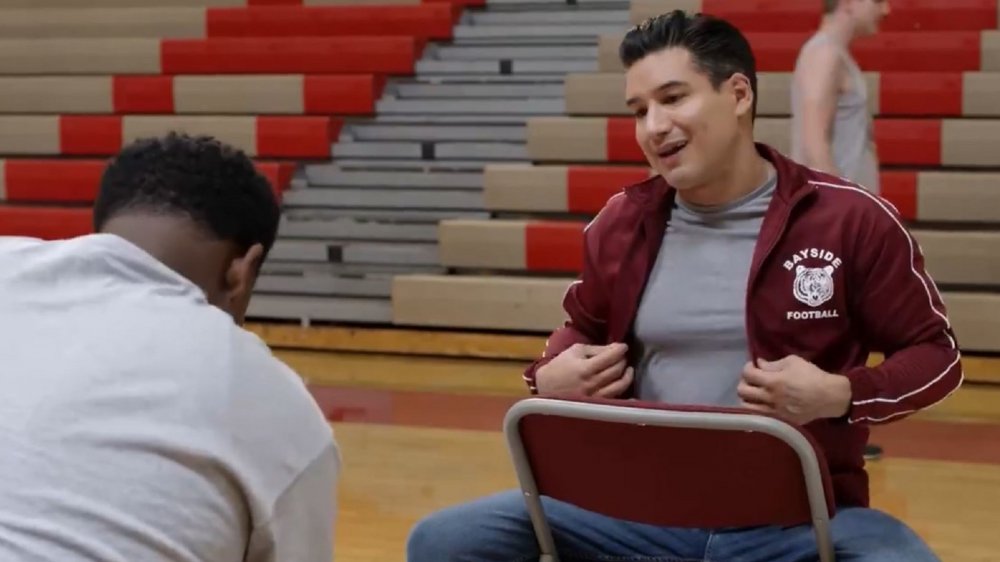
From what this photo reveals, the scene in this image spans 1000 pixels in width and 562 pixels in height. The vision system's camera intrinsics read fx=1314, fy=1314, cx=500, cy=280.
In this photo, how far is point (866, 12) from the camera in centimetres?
350

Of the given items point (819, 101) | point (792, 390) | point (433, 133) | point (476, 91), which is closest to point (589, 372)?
Result: point (792, 390)

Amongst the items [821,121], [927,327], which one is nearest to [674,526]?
[927,327]

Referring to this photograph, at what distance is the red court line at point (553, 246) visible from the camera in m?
5.00

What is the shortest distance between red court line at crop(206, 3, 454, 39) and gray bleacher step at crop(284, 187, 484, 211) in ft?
3.01

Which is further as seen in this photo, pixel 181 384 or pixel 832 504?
pixel 832 504

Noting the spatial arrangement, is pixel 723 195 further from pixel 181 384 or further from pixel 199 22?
pixel 199 22

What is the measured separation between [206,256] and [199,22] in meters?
5.57

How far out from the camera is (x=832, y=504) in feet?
4.90


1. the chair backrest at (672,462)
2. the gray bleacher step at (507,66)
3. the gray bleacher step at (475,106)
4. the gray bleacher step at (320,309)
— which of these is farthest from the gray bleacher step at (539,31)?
the chair backrest at (672,462)

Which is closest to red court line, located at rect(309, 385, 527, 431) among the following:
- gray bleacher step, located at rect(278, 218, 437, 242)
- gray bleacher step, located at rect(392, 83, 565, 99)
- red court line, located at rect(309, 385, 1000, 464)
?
red court line, located at rect(309, 385, 1000, 464)

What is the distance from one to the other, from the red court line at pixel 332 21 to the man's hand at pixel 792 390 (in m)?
4.69

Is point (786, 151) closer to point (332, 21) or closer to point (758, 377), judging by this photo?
point (332, 21)

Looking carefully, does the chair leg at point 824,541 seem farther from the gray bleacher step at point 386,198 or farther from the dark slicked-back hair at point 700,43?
the gray bleacher step at point 386,198

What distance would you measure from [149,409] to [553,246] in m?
4.00
